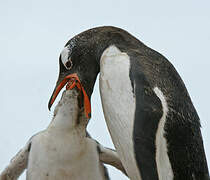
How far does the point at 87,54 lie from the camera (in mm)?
927

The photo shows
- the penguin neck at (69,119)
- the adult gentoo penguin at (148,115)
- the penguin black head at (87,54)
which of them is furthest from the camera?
the penguin neck at (69,119)

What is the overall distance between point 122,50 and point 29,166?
44 cm

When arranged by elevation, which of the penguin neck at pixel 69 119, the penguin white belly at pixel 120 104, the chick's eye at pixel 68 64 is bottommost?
the penguin neck at pixel 69 119

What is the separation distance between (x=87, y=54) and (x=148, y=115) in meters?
0.23

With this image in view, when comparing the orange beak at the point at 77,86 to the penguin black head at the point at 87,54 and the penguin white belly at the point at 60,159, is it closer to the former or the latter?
the penguin black head at the point at 87,54

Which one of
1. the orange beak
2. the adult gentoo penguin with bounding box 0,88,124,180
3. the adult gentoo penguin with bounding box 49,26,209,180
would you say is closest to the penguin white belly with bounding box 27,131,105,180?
the adult gentoo penguin with bounding box 0,88,124,180

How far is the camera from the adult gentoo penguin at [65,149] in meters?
1.10

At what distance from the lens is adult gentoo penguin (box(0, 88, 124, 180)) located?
1103 mm

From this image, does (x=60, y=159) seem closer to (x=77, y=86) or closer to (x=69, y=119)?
(x=69, y=119)

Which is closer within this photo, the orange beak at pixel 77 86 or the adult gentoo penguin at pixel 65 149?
the orange beak at pixel 77 86

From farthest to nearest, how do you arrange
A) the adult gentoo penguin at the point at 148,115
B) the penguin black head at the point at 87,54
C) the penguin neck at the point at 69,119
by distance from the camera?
the penguin neck at the point at 69,119 < the penguin black head at the point at 87,54 < the adult gentoo penguin at the point at 148,115

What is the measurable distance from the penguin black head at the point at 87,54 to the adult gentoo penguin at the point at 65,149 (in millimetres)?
113

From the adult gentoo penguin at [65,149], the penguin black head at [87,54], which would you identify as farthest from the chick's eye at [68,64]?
the adult gentoo penguin at [65,149]

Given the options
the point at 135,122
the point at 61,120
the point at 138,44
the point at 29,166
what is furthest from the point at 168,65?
the point at 29,166
